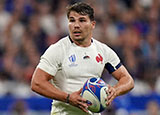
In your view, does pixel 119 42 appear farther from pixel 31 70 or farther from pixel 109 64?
pixel 109 64

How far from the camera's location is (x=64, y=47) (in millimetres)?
6316

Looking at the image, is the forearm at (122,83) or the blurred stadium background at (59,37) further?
the blurred stadium background at (59,37)

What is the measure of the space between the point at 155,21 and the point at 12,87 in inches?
184

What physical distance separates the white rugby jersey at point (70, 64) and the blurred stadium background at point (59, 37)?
14.0ft

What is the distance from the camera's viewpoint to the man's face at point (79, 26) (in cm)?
629

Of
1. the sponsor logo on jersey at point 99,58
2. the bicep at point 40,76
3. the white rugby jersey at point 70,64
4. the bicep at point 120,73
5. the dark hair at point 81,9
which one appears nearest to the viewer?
the bicep at point 40,76

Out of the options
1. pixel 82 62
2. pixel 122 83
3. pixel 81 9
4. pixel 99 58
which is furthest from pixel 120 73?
pixel 81 9

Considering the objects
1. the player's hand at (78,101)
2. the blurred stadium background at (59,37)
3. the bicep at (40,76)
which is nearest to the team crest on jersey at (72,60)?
the bicep at (40,76)

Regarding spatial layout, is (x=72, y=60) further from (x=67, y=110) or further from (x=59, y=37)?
(x=59, y=37)

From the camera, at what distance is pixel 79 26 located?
20.6 ft

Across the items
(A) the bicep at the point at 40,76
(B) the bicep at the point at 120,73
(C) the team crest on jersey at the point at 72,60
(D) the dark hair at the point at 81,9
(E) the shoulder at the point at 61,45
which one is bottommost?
(B) the bicep at the point at 120,73

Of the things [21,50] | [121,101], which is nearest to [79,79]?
[121,101]

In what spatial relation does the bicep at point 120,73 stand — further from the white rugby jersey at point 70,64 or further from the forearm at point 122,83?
the white rugby jersey at point 70,64

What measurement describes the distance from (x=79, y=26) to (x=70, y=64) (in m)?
0.45
